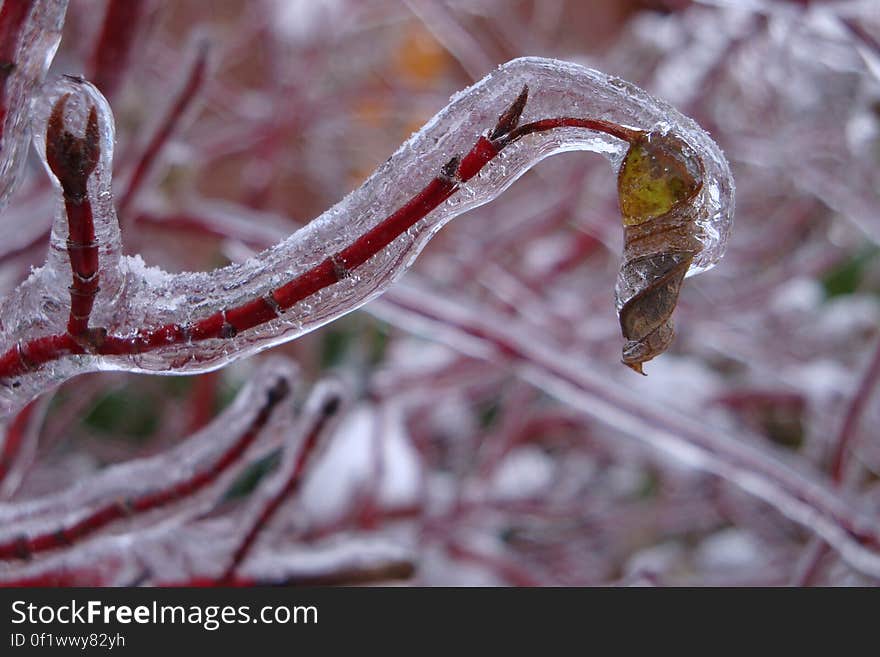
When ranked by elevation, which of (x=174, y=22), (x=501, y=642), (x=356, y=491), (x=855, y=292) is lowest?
(x=501, y=642)

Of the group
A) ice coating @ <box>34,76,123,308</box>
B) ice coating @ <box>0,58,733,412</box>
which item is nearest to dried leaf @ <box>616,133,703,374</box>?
ice coating @ <box>0,58,733,412</box>

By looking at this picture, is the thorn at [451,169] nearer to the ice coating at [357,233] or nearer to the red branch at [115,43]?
the ice coating at [357,233]

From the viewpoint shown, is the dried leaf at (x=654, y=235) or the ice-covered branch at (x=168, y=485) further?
the ice-covered branch at (x=168, y=485)

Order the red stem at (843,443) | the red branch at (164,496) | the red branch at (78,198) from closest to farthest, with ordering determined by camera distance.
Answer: the red branch at (78,198) < the red branch at (164,496) < the red stem at (843,443)

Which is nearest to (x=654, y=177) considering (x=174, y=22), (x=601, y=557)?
(x=601, y=557)

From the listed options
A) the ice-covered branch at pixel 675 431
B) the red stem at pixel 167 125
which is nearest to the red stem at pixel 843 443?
the ice-covered branch at pixel 675 431

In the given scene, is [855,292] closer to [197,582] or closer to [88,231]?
[197,582]

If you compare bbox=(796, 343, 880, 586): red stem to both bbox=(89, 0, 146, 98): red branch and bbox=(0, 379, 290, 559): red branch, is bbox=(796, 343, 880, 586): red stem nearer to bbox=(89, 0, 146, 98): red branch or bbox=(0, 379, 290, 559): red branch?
bbox=(0, 379, 290, 559): red branch
